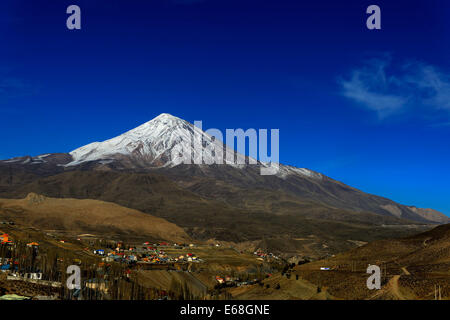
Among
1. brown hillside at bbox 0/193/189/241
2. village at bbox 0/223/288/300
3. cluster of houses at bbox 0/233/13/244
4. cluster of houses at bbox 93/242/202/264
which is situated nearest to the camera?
village at bbox 0/223/288/300

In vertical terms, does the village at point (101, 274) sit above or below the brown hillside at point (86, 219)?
below

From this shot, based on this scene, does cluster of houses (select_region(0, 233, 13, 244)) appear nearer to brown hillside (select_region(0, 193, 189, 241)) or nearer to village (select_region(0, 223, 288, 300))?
village (select_region(0, 223, 288, 300))

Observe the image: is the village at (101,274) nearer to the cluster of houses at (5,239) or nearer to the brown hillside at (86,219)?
the cluster of houses at (5,239)

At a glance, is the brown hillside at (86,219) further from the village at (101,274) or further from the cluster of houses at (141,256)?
the village at (101,274)

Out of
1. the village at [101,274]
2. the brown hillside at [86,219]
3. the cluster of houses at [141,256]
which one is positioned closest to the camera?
the village at [101,274]

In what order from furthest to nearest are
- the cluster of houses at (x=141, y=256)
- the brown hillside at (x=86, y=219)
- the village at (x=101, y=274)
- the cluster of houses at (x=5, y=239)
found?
the brown hillside at (x=86, y=219) → the cluster of houses at (x=141, y=256) → the cluster of houses at (x=5, y=239) → the village at (x=101, y=274)

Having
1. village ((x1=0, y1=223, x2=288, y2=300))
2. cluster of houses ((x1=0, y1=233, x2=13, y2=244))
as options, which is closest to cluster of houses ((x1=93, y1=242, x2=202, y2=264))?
village ((x1=0, y1=223, x2=288, y2=300))

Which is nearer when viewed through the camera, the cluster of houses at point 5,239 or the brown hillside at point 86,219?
the cluster of houses at point 5,239

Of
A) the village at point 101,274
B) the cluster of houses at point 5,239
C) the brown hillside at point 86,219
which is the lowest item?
the village at point 101,274

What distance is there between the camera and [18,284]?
5484 cm

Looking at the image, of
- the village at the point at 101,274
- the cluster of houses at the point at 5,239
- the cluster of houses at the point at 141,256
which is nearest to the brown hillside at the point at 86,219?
the cluster of houses at the point at 141,256
